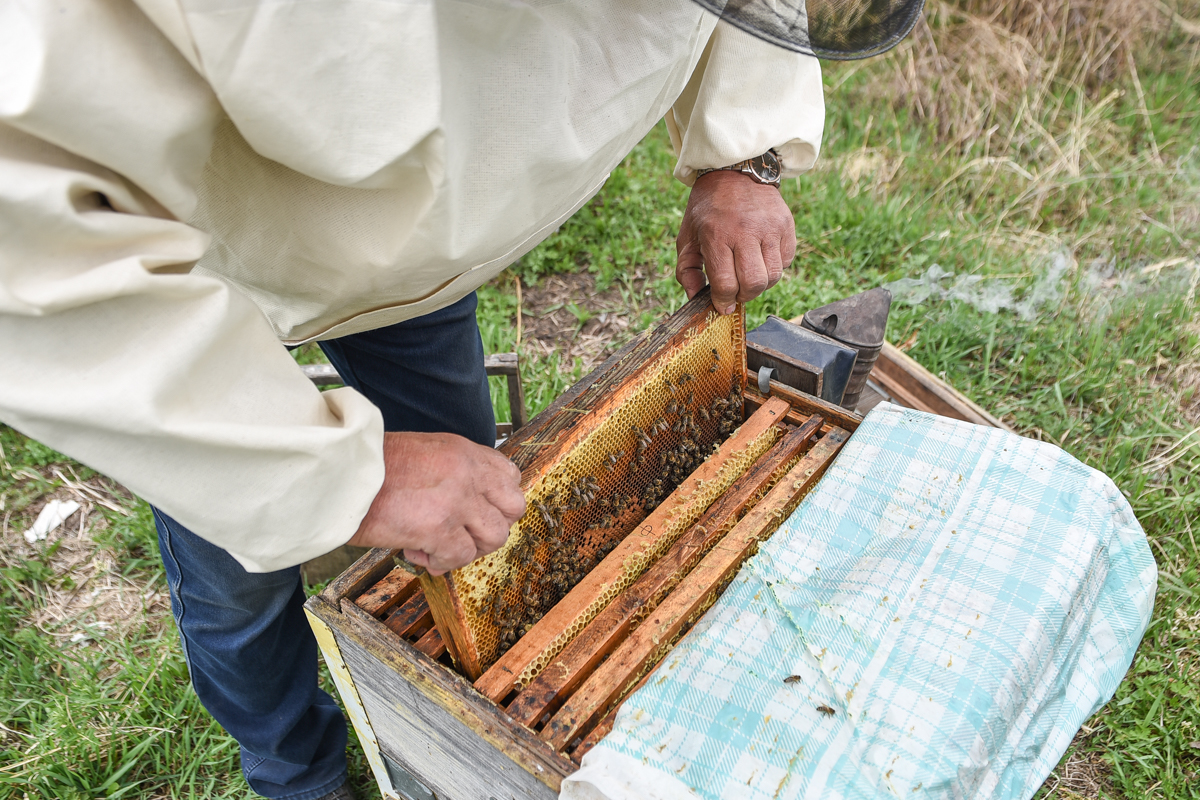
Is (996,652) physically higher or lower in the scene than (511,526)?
lower

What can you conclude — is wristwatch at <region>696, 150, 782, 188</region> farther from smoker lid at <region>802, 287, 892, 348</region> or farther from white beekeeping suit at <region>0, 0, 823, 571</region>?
smoker lid at <region>802, 287, 892, 348</region>

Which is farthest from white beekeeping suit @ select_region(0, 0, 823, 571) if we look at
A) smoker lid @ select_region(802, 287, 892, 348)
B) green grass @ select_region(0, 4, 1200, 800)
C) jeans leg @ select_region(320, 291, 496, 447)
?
green grass @ select_region(0, 4, 1200, 800)

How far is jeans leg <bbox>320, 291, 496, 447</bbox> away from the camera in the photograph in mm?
1934

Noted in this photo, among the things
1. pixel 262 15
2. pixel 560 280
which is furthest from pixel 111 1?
pixel 560 280

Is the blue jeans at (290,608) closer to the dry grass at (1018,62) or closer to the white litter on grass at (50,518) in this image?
the white litter on grass at (50,518)

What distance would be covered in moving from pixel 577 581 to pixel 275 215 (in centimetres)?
86

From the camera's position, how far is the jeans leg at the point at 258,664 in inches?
62.3

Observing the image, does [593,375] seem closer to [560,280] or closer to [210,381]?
[210,381]

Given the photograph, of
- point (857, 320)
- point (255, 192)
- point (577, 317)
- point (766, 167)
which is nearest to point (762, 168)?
point (766, 167)

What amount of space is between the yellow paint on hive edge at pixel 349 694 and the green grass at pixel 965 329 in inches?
21.6

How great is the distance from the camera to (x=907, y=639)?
4.26 feet

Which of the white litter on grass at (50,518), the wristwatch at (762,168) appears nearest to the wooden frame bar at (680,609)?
the wristwatch at (762,168)

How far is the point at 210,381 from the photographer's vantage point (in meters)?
1.03

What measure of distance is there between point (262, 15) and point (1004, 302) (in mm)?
3455
